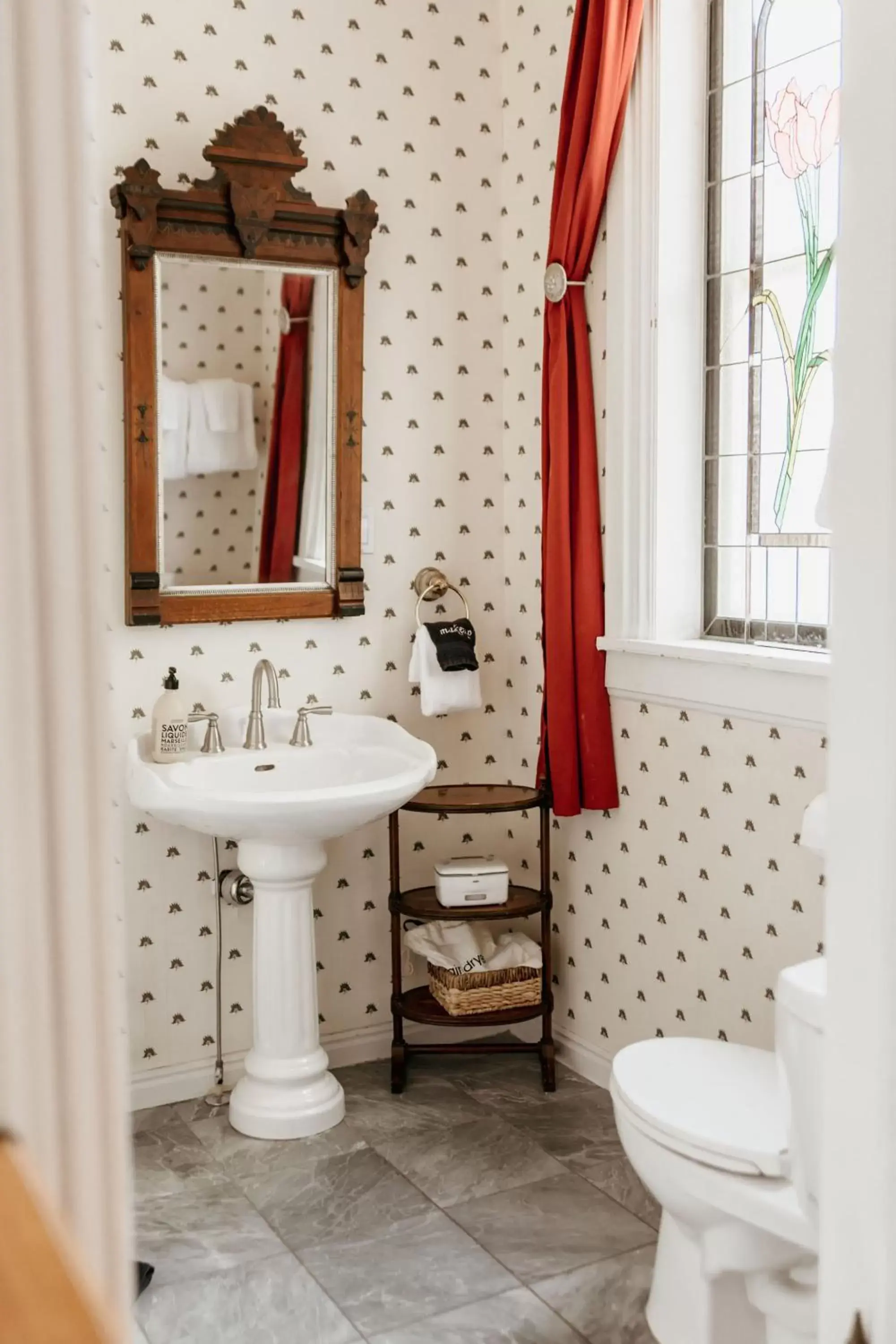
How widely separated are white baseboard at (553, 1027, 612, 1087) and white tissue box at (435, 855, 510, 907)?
43 centimetres

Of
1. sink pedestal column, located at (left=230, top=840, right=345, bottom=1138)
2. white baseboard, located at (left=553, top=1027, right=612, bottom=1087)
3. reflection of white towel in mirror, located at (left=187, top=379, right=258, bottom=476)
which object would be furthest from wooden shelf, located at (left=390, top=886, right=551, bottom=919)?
reflection of white towel in mirror, located at (left=187, top=379, right=258, bottom=476)

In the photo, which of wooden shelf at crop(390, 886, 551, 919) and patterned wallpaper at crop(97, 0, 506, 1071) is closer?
patterned wallpaper at crop(97, 0, 506, 1071)

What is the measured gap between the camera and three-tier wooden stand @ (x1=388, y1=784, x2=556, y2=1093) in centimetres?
310

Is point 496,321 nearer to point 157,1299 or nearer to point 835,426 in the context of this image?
point 157,1299

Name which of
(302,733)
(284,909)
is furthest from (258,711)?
(284,909)

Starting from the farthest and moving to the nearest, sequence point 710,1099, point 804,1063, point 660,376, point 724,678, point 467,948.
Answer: point 467,948
point 660,376
point 724,678
point 710,1099
point 804,1063

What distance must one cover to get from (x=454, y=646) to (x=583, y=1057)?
1051 millimetres

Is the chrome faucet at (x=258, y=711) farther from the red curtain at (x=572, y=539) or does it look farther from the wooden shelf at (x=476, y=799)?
the red curtain at (x=572, y=539)

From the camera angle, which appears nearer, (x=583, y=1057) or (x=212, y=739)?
(x=212, y=739)

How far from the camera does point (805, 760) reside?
249cm

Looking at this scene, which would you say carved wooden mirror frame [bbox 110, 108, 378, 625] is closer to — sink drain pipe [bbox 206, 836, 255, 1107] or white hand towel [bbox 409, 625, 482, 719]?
white hand towel [bbox 409, 625, 482, 719]

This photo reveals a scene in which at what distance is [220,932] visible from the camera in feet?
10.4

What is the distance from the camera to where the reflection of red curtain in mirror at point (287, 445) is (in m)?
3.09

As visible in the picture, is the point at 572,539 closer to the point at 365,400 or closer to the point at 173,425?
the point at 365,400
